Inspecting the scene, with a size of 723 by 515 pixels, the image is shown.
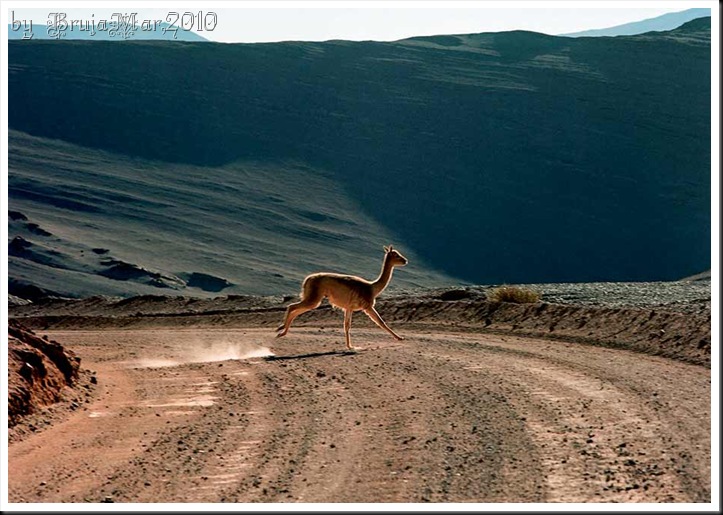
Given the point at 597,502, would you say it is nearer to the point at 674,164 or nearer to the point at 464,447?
the point at 464,447

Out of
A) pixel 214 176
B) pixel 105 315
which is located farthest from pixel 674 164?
pixel 105 315

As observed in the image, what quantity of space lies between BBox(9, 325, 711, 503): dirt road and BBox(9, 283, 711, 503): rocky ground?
0.03 meters

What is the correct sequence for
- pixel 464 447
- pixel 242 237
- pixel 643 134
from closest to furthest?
pixel 464 447 < pixel 242 237 < pixel 643 134

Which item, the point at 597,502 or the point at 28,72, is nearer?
the point at 597,502

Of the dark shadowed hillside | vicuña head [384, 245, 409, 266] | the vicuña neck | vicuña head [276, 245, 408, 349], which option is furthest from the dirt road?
the dark shadowed hillside

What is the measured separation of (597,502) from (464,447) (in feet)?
7.89

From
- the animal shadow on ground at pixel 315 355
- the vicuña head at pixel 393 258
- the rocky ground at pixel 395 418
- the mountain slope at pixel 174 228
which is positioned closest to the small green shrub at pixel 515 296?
the rocky ground at pixel 395 418

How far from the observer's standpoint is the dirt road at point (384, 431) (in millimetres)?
9773

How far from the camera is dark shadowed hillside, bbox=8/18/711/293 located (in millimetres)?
69875

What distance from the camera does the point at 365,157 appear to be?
91125mm

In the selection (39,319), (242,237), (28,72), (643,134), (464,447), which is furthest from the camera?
(28,72)

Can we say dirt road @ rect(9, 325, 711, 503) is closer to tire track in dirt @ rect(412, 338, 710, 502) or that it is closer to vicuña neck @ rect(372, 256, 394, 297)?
tire track in dirt @ rect(412, 338, 710, 502)

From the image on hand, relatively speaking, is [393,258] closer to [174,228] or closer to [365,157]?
[174,228]

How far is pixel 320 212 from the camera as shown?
255ft
